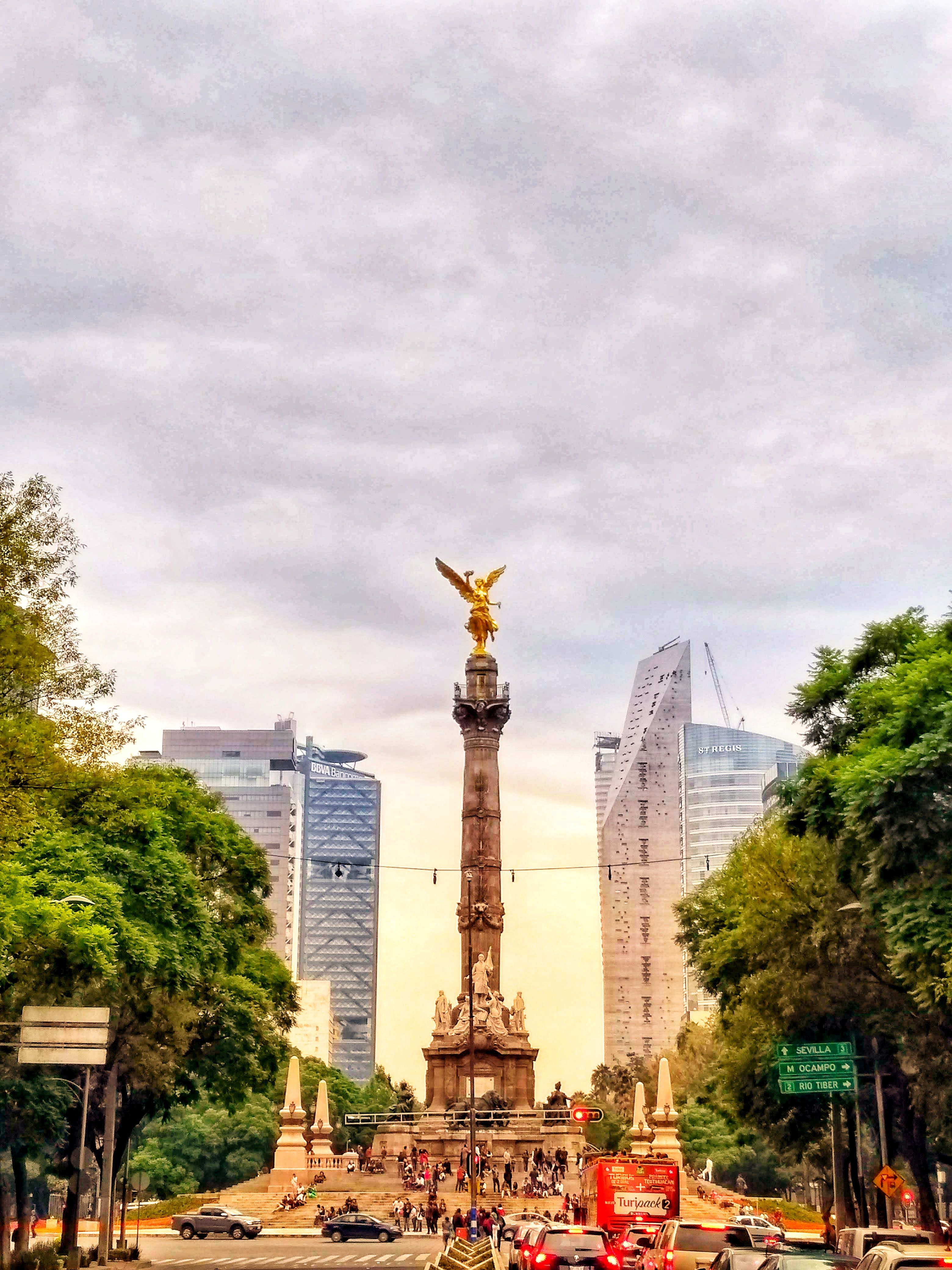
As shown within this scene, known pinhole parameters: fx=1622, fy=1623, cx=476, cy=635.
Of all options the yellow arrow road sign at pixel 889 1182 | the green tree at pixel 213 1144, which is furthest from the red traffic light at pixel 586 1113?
the green tree at pixel 213 1144

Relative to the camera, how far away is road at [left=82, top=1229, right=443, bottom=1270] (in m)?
44.9

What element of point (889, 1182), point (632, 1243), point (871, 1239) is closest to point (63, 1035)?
point (632, 1243)

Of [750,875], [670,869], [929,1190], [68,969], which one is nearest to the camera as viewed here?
[68,969]

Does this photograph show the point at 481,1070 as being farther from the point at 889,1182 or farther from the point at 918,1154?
the point at 889,1182

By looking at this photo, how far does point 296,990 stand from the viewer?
185ft

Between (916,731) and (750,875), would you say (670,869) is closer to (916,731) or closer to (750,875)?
(750,875)

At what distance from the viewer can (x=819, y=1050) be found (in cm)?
4141

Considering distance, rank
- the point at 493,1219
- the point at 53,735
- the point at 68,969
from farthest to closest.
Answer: the point at 493,1219 → the point at 68,969 → the point at 53,735

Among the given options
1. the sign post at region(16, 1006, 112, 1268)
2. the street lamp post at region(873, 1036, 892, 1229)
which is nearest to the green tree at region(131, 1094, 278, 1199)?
the street lamp post at region(873, 1036, 892, 1229)

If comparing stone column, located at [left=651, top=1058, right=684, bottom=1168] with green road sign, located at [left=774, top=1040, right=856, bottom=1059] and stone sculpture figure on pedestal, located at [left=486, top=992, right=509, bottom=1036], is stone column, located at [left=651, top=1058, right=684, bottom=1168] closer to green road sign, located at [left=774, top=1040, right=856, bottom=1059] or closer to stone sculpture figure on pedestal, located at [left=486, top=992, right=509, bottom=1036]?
stone sculpture figure on pedestal, located at [left=486, top=992, right=509, bottom=1036]

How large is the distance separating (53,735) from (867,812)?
16.8m

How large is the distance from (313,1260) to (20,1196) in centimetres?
884

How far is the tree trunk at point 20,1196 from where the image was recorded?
135 feet

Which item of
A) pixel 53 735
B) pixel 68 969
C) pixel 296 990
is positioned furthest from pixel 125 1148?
pixel 53 735
